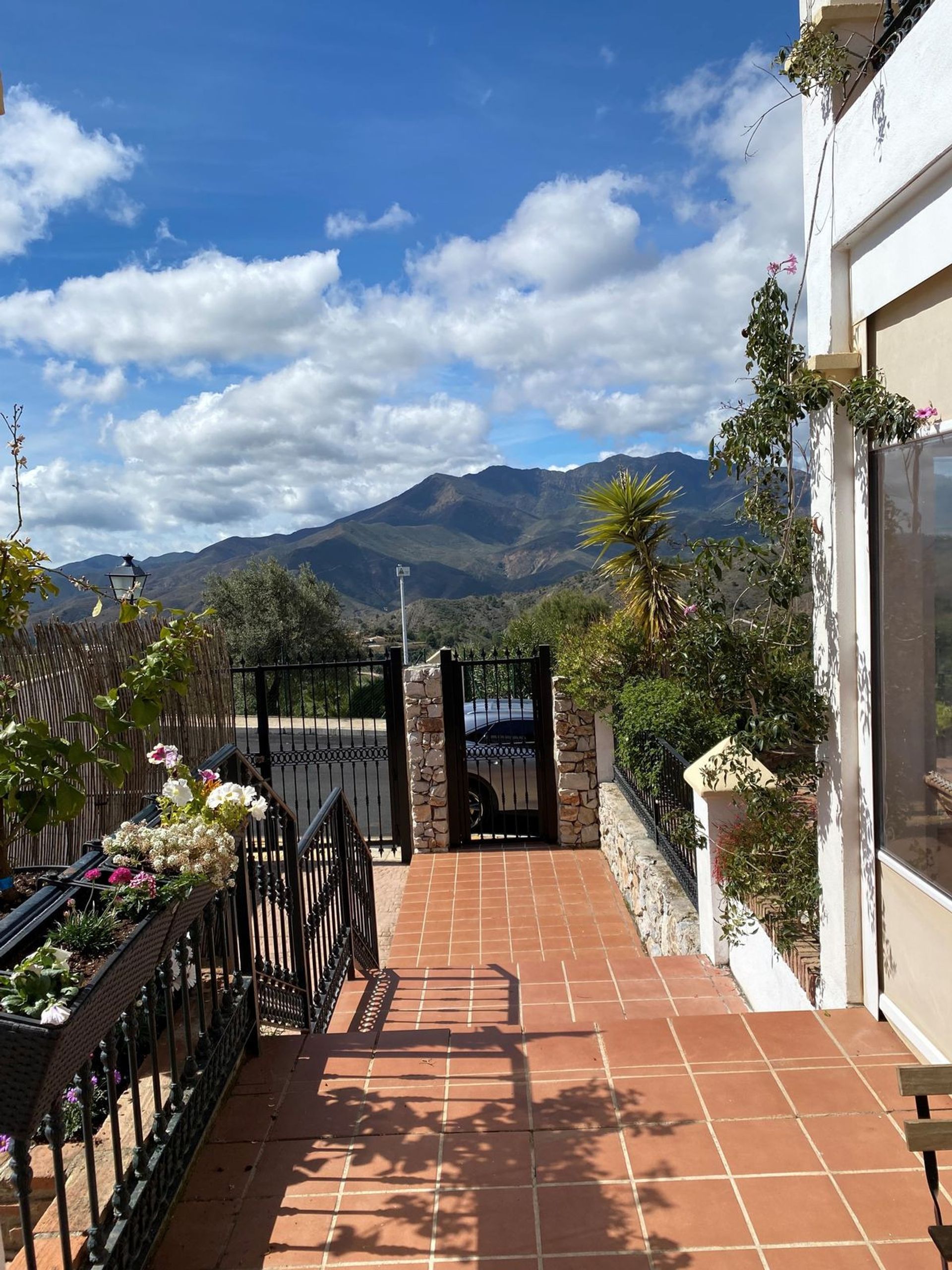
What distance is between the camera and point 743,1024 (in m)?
3.38

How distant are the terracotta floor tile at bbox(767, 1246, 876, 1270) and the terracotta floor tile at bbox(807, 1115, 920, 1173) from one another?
0.34m

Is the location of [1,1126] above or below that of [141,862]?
below

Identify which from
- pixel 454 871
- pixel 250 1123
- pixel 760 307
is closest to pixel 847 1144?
pixel 250 1123

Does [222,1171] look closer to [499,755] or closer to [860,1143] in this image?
[860,1143]

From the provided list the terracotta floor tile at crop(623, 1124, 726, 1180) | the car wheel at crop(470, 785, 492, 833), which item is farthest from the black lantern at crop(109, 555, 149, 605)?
the terracotta floor tile at crop(623, 1124, 726, 1180)

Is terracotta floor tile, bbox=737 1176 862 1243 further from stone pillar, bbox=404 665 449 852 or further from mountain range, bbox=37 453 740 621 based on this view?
mountain range, bbox=37 453 740 621

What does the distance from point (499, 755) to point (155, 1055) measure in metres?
7.13

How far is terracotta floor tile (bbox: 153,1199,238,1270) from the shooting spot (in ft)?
7.16

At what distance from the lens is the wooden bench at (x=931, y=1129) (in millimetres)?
1701

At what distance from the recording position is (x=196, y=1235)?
7.50 feet

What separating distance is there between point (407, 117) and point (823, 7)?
4601 mm

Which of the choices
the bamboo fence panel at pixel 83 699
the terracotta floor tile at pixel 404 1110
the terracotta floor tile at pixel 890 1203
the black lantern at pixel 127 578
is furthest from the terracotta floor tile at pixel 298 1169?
the black lantern at pixel 127 578

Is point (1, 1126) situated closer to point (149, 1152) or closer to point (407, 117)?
point (149, 1152)

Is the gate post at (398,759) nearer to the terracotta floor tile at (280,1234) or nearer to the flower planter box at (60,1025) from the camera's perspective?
the terracotta floor tile at (280,1234)
